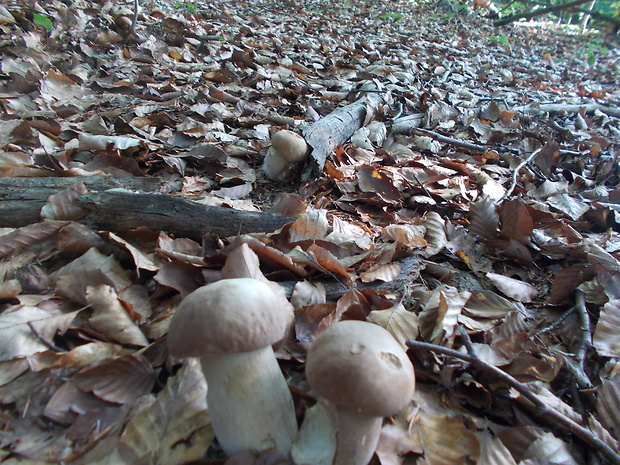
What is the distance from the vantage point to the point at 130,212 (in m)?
1.79

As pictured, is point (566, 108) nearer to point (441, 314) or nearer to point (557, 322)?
point (557, 322)

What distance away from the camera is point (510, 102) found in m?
5.18

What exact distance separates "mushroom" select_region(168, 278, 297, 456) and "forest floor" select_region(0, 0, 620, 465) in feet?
0.42

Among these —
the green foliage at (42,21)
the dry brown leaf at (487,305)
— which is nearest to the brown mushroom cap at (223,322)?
the dry brown leaf at (487,305)

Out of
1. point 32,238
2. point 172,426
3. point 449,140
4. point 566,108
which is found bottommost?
point 172,426

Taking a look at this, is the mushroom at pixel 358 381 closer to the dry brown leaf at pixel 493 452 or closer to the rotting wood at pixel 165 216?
the dry brown leaf at pixel 493 452

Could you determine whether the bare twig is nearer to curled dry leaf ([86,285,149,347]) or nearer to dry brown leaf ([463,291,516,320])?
dry brown leaf ([463,291,516,320])

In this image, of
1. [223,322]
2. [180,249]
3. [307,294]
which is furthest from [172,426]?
[180,249]

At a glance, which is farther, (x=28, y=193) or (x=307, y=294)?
(x=28, y=193)

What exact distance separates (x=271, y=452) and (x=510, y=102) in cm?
583

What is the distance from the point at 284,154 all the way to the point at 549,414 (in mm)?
2122

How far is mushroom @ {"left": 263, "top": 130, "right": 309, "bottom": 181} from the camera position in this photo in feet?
8.31

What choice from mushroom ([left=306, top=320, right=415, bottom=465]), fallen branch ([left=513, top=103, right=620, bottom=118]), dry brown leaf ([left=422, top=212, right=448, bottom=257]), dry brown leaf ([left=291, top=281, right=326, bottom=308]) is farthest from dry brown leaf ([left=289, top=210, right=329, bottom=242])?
fallen branch ([left=513, top=103, right=620, bottom=118])

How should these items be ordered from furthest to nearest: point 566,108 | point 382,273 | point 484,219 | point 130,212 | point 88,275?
point 566,108 < point 484,219 < point 130,212 < point 382,273 < point 88,275
